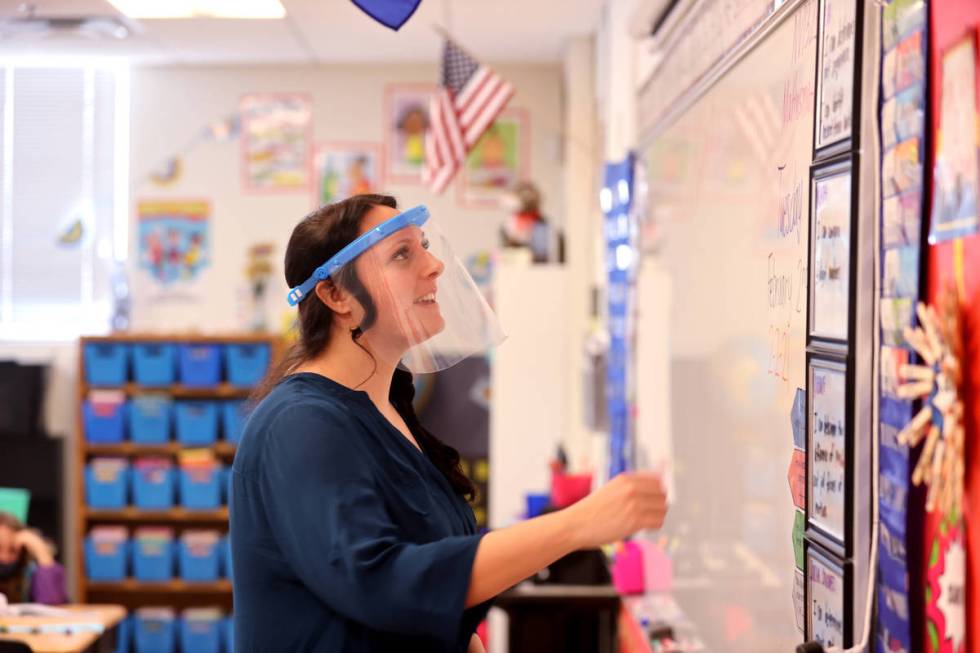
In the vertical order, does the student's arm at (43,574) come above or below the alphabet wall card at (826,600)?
below

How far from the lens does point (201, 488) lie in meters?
6.54

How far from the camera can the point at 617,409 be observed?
4.15 meters

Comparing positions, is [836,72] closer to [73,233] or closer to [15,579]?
[15,579]

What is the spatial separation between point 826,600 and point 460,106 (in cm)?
A: 378

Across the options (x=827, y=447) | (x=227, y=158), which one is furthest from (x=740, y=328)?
(x=227, y=158)

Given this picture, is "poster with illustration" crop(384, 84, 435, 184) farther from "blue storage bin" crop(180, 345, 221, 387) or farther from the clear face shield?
the clear face shield

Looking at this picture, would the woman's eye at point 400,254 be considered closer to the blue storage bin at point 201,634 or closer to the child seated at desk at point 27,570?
the child seated at desk at point 27,570

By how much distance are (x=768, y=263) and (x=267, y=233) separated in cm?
542

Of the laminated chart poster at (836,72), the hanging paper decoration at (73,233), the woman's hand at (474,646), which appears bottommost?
the woman's hand at (474,646)

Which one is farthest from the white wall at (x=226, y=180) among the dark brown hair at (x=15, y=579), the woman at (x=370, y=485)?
the woman at (x=370, y=485)

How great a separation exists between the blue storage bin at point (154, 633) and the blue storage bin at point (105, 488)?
64cm

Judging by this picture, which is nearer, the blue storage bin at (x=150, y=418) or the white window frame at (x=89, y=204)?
the blue storage bin at (x=150, y=418)

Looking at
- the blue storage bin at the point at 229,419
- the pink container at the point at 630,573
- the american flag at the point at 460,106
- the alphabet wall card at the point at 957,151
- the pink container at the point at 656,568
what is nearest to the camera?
the alphabet wall card at the point at 957,151

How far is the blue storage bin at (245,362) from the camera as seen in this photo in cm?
657
